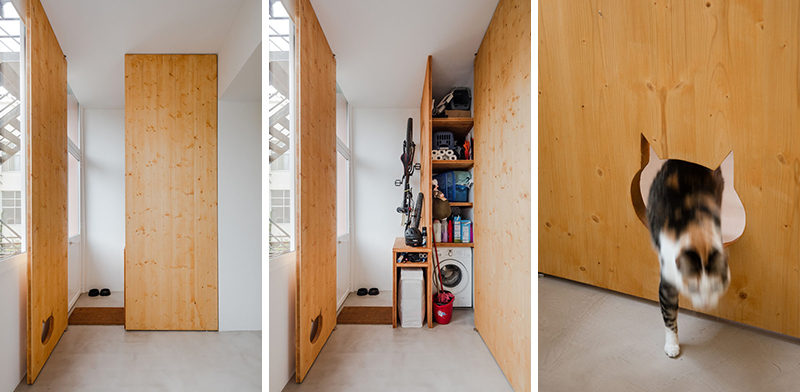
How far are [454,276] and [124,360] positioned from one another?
2.70 meters

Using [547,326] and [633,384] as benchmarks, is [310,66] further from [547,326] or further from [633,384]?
[633,384]

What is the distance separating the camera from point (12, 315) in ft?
3.23

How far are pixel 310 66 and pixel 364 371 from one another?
1.94 meters

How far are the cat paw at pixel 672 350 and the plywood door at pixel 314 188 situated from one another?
5.24 feet

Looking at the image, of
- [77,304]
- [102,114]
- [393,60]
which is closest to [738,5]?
[102,114]

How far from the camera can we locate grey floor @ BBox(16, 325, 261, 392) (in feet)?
3.33

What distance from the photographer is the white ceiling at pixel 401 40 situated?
199cm

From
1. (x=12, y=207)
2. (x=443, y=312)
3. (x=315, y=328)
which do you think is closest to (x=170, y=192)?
(x=12, y=207)

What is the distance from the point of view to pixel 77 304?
992 mm

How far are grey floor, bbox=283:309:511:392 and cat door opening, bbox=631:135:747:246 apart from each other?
156 cm

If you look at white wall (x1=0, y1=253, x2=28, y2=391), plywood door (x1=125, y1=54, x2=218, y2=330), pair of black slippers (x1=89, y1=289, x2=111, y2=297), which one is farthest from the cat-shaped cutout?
white wall (x1=0, y1=253, x2=28, y2=391)

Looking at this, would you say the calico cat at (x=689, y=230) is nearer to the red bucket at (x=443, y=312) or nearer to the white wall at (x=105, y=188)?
the white wall at (x=105, y=188)

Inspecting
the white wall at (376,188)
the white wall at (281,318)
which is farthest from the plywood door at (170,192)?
the white wall at (376,188)

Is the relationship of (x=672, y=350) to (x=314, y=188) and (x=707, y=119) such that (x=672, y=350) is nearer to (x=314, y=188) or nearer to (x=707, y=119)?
(x=707, y=119)
